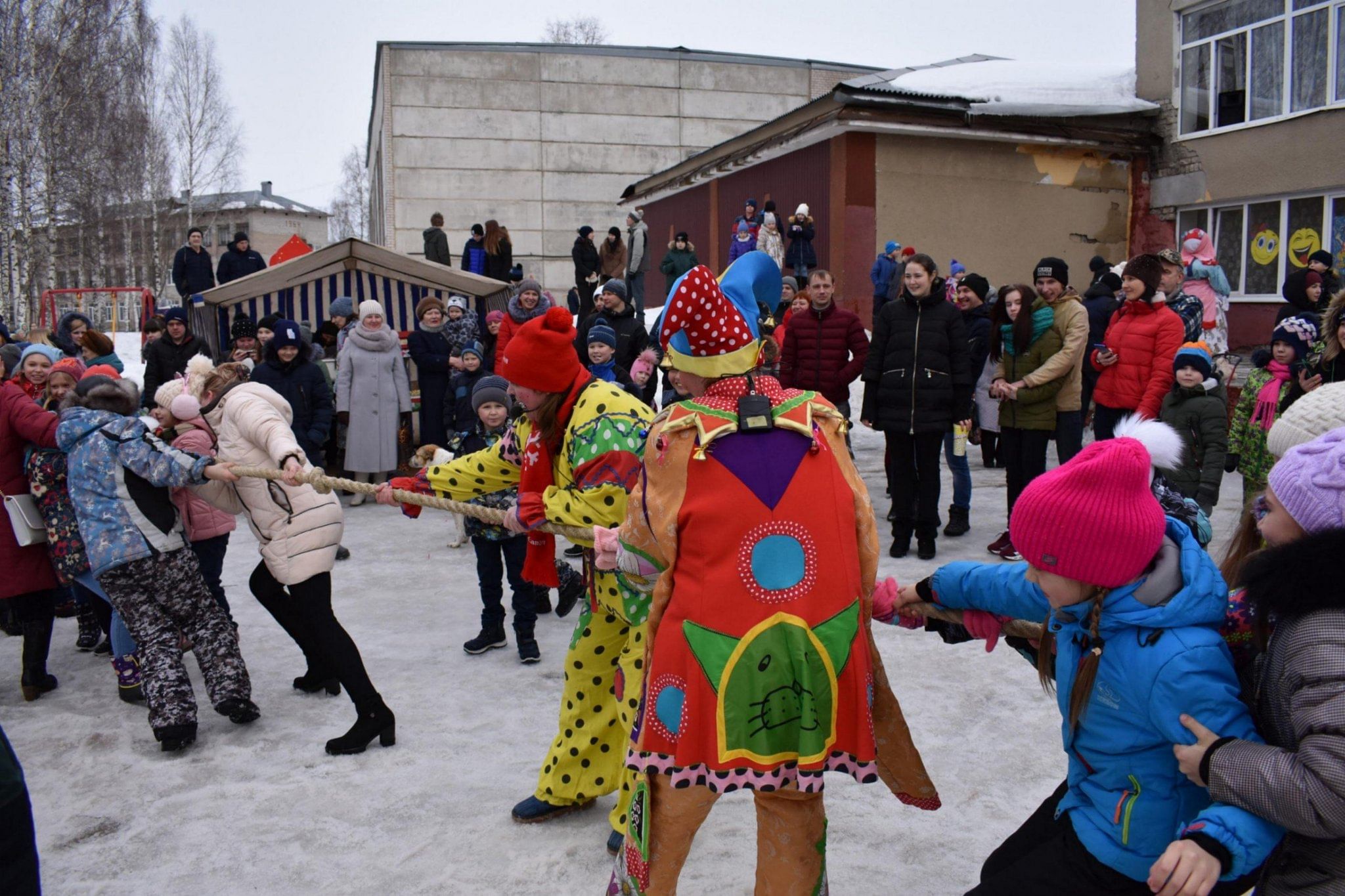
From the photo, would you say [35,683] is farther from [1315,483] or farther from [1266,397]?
[1266,397]

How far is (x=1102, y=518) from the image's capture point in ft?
5.88

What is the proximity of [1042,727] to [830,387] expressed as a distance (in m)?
3.84

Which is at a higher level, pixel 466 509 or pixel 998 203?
pixel 998 203

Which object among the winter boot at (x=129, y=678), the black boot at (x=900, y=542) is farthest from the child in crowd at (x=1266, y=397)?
the winter boot at (x=129, y=678)

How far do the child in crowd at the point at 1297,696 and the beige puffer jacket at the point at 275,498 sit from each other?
137 inches

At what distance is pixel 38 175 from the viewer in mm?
24734

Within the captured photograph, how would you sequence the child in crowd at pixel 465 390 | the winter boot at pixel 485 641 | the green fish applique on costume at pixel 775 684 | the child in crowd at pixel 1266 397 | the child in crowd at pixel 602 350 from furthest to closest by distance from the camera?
the child in crowd at pixel 465 390, the child in crowd at pixel 602 350, the winter boot at pixel 485 641, the child in crowd at pixel 1266 397, the green fish applique on costume at pixel 775 684

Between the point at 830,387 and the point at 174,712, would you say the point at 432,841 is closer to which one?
the point at 174,712

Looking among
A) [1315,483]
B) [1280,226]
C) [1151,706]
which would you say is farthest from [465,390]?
[1280,226]

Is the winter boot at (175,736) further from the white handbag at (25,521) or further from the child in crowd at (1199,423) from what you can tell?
the child in crowd at (1199,423)

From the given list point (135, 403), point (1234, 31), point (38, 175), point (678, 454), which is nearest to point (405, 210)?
point (38, 175)

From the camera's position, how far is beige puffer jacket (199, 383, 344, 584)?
4164 millimetres

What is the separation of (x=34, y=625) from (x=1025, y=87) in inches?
625

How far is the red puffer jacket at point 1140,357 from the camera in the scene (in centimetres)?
652
